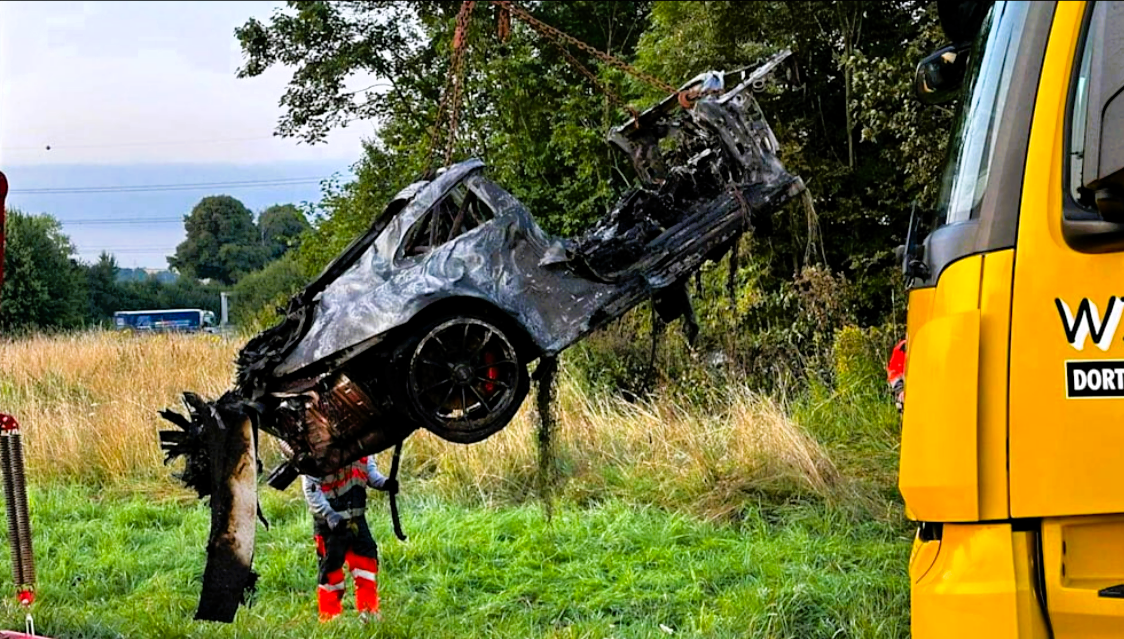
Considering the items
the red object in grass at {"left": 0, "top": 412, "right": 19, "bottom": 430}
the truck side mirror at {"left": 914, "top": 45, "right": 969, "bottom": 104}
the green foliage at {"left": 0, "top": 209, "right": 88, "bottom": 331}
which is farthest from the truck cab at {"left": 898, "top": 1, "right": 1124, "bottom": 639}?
the green foliage at {"left": 0, "top": 209, "right": 88, "bottom": 331}

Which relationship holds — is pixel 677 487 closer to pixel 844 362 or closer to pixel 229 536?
pixel 844 362

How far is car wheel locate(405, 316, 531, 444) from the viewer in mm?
4012

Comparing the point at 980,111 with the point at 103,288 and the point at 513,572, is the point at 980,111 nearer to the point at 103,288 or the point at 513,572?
the point at 513,572

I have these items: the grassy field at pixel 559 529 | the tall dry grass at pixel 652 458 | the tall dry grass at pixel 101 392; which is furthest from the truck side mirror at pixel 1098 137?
the tall dry grass at pixel 101 392

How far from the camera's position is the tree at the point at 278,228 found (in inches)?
882

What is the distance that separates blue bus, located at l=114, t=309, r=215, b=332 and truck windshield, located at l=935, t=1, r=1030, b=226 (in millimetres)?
13151

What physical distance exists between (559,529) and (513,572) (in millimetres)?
829

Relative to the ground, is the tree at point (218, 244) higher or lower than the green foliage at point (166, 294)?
higher

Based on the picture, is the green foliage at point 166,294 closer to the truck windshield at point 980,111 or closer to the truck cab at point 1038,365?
the truck windshield at point 980,111

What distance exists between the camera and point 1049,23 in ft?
8.30

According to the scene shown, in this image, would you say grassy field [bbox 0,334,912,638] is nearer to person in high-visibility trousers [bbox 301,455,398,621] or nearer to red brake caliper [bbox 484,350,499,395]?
person in high-visibility trousers [bbox 301,455,398,621]

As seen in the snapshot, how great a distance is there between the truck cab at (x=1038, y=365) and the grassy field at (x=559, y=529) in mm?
2811

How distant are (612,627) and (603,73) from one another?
1140cm

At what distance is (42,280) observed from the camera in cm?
2022
